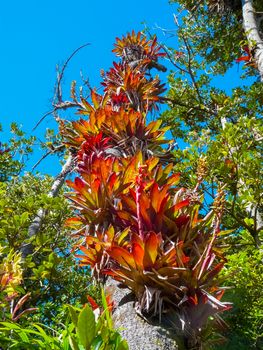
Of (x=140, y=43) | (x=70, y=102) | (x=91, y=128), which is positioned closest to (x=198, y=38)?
(x=140, y=43)

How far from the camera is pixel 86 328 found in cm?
157

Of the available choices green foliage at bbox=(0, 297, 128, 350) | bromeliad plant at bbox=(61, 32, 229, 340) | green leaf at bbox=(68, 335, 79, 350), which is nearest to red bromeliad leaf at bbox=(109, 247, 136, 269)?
bromeliad plant at bbox=(61, 32, 229, 340)

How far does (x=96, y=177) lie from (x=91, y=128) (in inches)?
44.8

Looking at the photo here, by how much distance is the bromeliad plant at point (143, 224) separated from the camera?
1847 mm

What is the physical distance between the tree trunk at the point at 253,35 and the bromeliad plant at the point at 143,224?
263 centimetres

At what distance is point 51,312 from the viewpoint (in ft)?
16.9

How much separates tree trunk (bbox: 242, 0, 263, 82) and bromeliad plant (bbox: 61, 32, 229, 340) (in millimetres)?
2628

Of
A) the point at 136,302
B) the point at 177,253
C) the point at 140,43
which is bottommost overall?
the point at 136,302

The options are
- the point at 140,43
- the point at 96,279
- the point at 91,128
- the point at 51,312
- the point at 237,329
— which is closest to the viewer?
the point at 96,279

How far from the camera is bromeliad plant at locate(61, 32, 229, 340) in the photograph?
72.7 inches

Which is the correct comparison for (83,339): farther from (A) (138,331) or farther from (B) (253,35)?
(B) (253,35)

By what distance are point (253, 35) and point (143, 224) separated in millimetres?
4736

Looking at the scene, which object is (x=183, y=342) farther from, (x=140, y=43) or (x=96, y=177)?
(x=140, y=43)

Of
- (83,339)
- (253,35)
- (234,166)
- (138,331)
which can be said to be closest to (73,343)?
(83,339)
